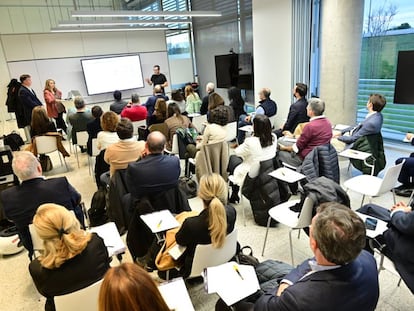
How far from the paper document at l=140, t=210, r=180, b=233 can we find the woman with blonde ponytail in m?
0.19

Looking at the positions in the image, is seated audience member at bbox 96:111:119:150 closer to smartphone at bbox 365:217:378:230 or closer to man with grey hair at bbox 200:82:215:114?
man with grey hair at bbox 200:82:215:114

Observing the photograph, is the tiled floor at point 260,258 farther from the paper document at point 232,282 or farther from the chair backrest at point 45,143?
the chair backrest at point 45,143

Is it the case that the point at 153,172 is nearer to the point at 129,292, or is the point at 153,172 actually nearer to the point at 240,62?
the point at 129,292

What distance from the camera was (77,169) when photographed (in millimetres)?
5734

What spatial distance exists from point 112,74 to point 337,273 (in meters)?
9.35

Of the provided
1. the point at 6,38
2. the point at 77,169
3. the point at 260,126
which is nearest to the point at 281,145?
the point at 260,126

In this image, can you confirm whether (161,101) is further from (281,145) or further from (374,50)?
(374,50)

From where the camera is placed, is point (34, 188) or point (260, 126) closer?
point (34, 188)

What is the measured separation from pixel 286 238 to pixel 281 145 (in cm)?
141

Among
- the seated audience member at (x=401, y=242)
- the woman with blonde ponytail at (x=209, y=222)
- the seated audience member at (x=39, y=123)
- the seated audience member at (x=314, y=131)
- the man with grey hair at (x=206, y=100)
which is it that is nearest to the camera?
the seated audience member at (x=401, y=242)

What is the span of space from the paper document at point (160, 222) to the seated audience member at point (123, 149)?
3.35ft

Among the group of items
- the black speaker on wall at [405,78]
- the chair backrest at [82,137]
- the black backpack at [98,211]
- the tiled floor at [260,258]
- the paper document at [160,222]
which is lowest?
the tiled floor at [260,258]

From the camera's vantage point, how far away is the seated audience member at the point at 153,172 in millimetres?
2678

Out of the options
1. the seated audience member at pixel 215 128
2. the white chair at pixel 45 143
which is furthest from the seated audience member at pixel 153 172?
the white chair at pixel 45 143
